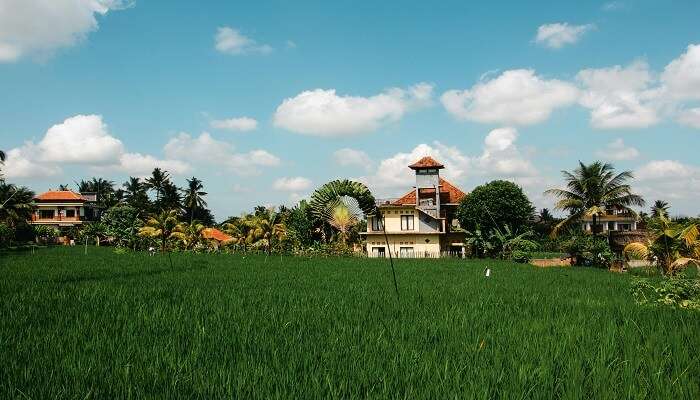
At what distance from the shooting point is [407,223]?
119 feet

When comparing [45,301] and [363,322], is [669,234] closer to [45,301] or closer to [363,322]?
[363,322]

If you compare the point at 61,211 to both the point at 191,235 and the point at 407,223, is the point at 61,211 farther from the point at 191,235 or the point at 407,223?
the point at 407,223

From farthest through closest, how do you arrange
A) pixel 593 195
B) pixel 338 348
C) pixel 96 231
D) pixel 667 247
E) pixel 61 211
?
pixel 61 211 < pixel 96 231 < pixel 593 195 < pixel 667 247 < pixel 338 348

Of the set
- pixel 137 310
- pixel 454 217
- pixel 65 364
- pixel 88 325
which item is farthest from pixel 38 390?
pixel 454 217

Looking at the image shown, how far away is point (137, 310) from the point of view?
7.04m

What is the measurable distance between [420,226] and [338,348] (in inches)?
1245

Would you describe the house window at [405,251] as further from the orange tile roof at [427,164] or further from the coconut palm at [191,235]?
the coconut palm at [191,235]

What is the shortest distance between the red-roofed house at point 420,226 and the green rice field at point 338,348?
27.1 meters

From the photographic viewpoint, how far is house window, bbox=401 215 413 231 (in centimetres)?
3614

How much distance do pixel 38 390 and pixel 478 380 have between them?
3.20 metres

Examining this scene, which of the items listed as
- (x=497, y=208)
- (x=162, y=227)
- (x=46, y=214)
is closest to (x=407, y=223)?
(x=497, y=208)

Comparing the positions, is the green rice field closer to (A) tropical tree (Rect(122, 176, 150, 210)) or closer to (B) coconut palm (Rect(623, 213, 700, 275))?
(B) coconut palm (Rect(623, 213, 700, 275))

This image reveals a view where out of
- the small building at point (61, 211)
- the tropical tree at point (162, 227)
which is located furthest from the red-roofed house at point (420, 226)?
the small building at point (61, 211)

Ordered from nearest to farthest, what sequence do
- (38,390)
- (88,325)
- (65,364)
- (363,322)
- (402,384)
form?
1. (38,390)
2. (402,384)
3. (65,364)
4. (88,325)
5. (363,322)
